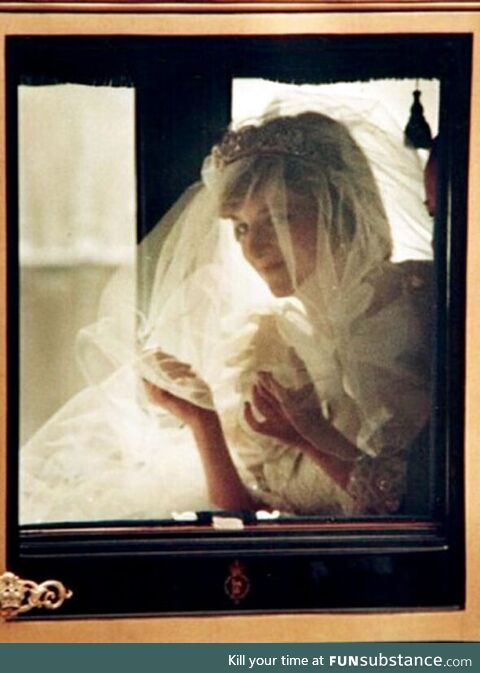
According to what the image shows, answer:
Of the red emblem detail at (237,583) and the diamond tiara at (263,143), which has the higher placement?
the diamond tiara at (263,143)

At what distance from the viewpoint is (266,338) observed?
5.42 feet

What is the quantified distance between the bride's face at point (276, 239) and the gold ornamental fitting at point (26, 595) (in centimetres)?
45

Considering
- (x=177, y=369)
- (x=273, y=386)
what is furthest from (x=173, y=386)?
(x=273, y=386)

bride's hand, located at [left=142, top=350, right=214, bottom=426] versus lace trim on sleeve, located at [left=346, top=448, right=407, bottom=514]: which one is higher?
bride's hand, located at [left=142, top=350, right=214, bottom=426]

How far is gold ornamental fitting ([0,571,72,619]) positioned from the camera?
64.0 inches

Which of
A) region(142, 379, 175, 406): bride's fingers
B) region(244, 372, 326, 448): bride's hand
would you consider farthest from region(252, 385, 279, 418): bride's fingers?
region(142, 379, 175, 406): bride's fingers

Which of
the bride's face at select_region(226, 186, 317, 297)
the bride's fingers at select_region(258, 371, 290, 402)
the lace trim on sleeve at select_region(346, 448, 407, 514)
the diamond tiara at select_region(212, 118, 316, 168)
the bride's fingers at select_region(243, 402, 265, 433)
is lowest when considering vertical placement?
the lace trim on sleeve at select_region(346, 448, 407, 514)

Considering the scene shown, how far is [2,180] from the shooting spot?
1.62 m

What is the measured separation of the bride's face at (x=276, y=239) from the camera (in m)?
1.65

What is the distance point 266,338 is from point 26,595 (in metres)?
0.43

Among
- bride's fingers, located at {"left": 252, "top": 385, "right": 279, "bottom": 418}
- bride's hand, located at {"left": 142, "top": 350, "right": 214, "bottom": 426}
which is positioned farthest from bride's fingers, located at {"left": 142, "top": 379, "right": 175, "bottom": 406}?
bride's fingers, located at {"left": 252, "top": 385, "right": 279, "bottom": 418}

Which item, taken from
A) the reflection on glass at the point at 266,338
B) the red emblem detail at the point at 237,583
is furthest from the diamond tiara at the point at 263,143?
the red emblem detail at the point at 237,583

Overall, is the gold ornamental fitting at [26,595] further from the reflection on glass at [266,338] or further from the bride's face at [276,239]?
the bride's face at [276,239]

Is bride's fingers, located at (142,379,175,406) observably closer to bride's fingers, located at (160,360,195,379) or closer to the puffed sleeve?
bride's fingers, located at (160,360,195,379)
